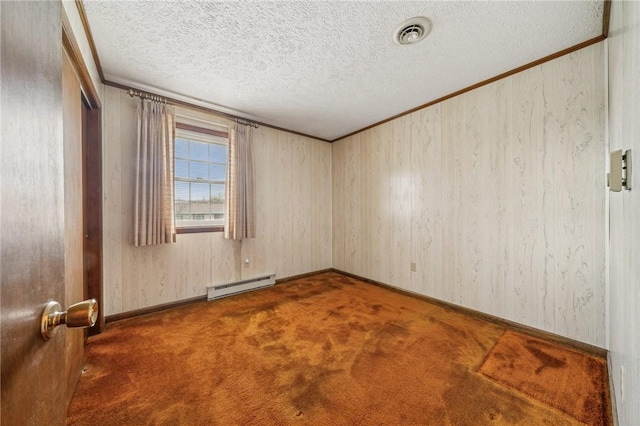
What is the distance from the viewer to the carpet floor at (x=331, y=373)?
134 cm

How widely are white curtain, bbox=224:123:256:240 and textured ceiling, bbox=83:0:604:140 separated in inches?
20.7

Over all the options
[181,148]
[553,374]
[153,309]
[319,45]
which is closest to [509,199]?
[553,374]

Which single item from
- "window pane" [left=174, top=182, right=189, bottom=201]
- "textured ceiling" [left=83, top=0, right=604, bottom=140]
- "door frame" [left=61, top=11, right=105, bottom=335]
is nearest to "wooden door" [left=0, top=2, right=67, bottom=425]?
"textured ceiling" [left=83, top=0, right=604, bottom=140]

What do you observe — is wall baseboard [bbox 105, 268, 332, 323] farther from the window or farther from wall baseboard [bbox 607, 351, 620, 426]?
wall baseboard [bbox 607, 351, 620, 426]

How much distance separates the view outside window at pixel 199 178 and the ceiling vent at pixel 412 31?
2.33m

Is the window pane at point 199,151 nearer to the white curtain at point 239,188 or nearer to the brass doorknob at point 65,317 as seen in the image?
the white curtain at point 239,188

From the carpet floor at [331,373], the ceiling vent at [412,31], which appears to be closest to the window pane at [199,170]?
the carpet floor at [331,373]

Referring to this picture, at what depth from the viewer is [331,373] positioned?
1.65 m

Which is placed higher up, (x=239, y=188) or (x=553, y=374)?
(x=239, y=188)

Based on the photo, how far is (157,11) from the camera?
159 cm

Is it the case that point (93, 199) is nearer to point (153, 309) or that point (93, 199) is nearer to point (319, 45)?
point (153, 309)

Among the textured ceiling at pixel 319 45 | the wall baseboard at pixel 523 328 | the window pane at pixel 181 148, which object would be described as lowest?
the wall baseboard at pixel 523 328

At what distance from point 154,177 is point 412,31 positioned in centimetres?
268

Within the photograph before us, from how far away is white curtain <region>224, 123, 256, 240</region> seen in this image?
3111 mm
